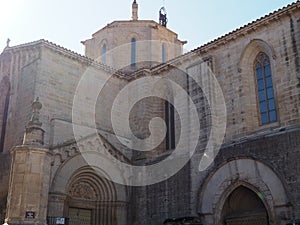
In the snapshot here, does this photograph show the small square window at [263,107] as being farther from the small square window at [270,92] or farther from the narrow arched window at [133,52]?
the narrow arched window at [133,52]

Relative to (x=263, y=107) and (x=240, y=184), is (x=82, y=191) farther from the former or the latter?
(x=263, y=107)

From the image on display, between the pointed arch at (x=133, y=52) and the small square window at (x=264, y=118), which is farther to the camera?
the pointed arch at (x=133, y=52)

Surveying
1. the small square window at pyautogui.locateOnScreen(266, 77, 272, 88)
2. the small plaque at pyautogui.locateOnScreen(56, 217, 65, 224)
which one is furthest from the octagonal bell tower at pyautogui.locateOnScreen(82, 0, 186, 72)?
the small plaque at pyautogui.locateOnScreen(56, 217, 65, 224)

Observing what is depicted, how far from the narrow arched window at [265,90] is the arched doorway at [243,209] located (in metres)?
2.34

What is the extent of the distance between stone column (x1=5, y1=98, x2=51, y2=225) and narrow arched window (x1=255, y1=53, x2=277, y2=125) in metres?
6.85

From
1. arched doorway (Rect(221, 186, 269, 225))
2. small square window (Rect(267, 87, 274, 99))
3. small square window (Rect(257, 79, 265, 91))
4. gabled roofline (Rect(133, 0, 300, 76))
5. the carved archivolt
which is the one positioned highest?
gabled roofline (Rect(133, 0, 300, 76))

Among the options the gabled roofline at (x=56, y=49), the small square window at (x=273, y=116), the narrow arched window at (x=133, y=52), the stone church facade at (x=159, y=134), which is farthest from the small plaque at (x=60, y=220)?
the narrow arched window at (x=133, y=52)

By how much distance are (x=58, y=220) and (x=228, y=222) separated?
5.11 metres

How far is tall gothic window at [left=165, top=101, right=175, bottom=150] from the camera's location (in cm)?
1576

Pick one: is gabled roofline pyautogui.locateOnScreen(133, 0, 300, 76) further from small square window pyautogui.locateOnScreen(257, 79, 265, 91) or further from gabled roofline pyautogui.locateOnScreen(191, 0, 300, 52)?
small square window pyautogui.locateOnScreen(257, 79, 265, 91)

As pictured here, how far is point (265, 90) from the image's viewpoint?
43.6 feet

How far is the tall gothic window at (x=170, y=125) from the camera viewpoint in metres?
15.8

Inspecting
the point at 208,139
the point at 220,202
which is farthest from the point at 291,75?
the point at 220,202

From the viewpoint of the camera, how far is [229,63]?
14289 millimetres
